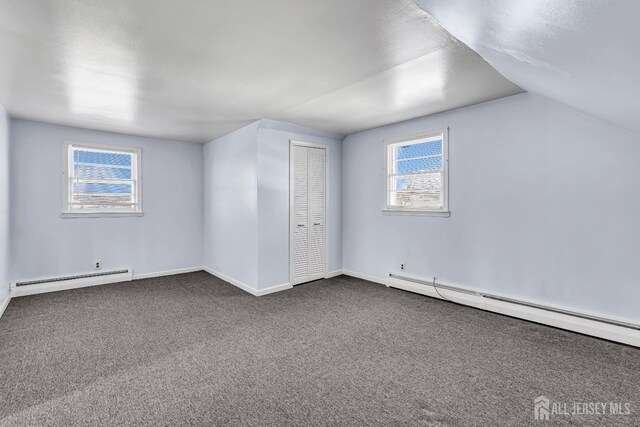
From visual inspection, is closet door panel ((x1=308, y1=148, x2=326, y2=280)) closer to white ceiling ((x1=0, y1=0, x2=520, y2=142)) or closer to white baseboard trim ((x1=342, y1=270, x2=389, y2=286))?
white baseboard trim ((x1=342, y1=270, x2=389, y2=286))

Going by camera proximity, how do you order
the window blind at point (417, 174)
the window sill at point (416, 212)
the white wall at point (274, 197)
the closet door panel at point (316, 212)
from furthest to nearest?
the closet door panel at point (316, 212)
the white wall at point (274, 197)
the window blind at point (417, 174)
the window sill at point (416, 212)

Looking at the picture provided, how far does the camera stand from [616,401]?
1.98 metres

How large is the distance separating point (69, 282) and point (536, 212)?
6198 mm

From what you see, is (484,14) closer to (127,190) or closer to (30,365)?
(30,365)

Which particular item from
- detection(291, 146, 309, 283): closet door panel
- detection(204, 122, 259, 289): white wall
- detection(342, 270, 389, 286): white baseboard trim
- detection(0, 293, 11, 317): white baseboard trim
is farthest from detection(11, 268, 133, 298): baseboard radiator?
detection(342, 270, 389, 286): white baseboard trim

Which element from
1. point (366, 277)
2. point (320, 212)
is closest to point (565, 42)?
point (320, 212)

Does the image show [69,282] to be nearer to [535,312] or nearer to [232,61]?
[232,61]

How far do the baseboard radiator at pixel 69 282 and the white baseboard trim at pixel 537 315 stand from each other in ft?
14.6

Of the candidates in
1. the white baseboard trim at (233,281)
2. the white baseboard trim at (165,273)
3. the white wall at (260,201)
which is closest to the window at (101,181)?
the white baseboard trim at (165,273)

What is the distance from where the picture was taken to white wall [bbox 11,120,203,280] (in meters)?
4.30

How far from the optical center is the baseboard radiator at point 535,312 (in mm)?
2756

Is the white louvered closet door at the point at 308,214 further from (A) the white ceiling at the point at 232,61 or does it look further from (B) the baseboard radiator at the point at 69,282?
(B) the baseboard radiator at the point at 69,282

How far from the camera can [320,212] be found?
5117mm

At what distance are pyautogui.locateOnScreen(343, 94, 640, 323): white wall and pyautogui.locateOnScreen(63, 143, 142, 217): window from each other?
441 centimetres
